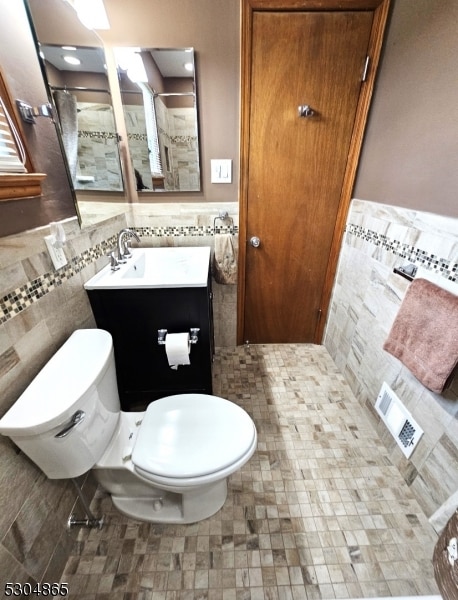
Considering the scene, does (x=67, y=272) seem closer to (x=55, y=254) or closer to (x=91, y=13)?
(x=55, y=254)

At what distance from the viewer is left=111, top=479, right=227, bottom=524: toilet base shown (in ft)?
3.39

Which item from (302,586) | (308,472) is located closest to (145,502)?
(302,586)

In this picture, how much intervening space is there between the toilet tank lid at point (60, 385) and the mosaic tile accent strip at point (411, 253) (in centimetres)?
133

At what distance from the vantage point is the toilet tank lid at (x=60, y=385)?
641 mm

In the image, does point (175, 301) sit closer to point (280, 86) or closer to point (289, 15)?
point (280, 86)

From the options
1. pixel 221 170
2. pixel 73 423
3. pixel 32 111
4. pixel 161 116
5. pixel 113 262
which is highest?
pixel 161 116

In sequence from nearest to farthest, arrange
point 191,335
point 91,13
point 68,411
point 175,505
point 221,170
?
1. point 68,411
2. point 175,505
3. point 91,13
4. point 191,335
5. point 221,170

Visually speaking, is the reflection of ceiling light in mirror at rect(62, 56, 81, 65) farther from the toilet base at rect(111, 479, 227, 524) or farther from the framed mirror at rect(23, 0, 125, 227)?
the toilet base at rect(111, 479, 227, 524)

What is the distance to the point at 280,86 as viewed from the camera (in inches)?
55.6

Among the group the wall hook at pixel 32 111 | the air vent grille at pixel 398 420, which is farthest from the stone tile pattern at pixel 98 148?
the air vent grille at pixel 398 420

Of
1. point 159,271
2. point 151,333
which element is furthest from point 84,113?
point 151,333

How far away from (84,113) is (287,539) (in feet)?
6.97

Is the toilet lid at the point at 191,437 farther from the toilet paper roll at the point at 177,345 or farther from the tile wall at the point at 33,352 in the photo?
the tile wall at the point at 33,352

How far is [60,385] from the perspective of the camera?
0.75m
